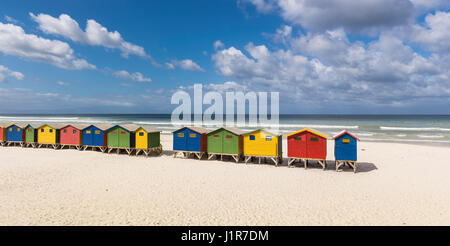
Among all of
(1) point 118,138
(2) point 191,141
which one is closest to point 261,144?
(2) point 191,141

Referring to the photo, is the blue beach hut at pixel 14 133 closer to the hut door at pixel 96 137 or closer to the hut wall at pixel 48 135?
the hut wall at pixel 48 135

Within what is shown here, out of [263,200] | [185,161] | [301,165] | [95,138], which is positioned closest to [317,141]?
[301,165]

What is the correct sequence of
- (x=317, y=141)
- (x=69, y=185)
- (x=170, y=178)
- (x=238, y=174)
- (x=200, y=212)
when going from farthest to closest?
(x=317, y=141)
(x=238, y=174)
(x=170, y=178)
(x=69, y=185)
(x=200, y=212)

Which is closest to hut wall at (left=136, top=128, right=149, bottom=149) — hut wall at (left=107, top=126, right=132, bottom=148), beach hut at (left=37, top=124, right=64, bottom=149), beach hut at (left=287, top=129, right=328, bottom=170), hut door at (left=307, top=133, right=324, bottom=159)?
hut wall at (left=107, top=126, right=132, bottom=148)

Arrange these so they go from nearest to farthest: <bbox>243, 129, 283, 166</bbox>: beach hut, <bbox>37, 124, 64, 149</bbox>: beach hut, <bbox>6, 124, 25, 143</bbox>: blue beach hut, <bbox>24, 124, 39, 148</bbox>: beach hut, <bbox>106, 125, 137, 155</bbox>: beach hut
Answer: <bbox>243, 129, 283, 166</bbox>: beach hut → <bbox>106, 125, 137, 155</bbox>: beach hut → <bbox>37, 124, 64, 149</bbox>: beach hut → <bbox>24, 124, 39, 148</bbox>: beach hut → <bbox>6, 124, 25, 143</bbox>: blue beach hut

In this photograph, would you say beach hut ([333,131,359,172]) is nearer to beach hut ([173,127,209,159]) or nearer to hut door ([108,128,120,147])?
beach hut ([173,127,209,159])

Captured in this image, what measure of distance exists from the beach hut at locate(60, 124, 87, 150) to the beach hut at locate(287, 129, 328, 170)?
756 inches

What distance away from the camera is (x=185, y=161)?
18438 millimetres

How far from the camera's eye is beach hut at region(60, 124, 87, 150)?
22.5 metres

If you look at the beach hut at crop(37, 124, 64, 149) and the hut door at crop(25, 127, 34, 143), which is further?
the hut door at crop(25, 127, 34, 143)

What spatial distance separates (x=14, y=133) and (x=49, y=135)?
174 inches

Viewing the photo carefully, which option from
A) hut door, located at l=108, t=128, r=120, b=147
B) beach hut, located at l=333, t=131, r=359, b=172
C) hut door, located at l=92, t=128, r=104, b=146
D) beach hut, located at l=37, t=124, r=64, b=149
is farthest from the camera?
beach hut, located at l=37, t=124, r=64, b=149

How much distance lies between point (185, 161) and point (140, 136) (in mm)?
5070
